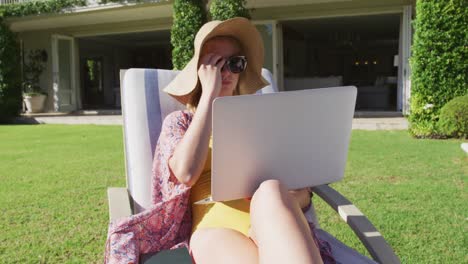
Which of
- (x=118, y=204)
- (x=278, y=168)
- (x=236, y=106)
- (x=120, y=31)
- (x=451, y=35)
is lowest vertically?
(x=118, y=204)

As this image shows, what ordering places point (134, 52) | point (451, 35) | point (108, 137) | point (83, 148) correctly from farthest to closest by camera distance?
point (134, 52) < point (108, 137) < point (451, 35) < point (83, 148)

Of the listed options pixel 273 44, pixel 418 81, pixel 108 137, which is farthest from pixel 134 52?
pixel 418 81

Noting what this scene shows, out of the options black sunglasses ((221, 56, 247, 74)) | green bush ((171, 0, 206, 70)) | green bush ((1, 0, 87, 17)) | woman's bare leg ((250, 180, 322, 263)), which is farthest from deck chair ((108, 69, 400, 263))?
green bush ((1, 0, 87, 17))

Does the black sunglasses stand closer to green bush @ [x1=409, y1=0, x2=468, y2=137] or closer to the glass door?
green bush @ [x1=409, y1=0, x2=468, y2=137]

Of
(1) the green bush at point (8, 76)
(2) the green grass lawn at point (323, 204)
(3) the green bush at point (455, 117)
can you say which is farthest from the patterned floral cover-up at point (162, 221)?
(1) the green bush at point (8, 76)

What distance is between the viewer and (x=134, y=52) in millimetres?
21312

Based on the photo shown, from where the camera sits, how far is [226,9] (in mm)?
9555

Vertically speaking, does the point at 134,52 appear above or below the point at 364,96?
above

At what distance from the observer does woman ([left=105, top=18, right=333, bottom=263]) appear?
4.22 ft

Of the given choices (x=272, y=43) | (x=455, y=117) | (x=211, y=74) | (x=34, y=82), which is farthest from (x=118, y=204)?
(x=34, y=82)

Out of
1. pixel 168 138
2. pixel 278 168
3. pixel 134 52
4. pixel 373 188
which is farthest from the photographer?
pixel 134 52

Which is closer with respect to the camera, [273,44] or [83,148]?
[83,148]

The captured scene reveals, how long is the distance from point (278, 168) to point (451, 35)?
7.13 meters

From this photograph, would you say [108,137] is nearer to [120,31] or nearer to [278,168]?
[120,31]
